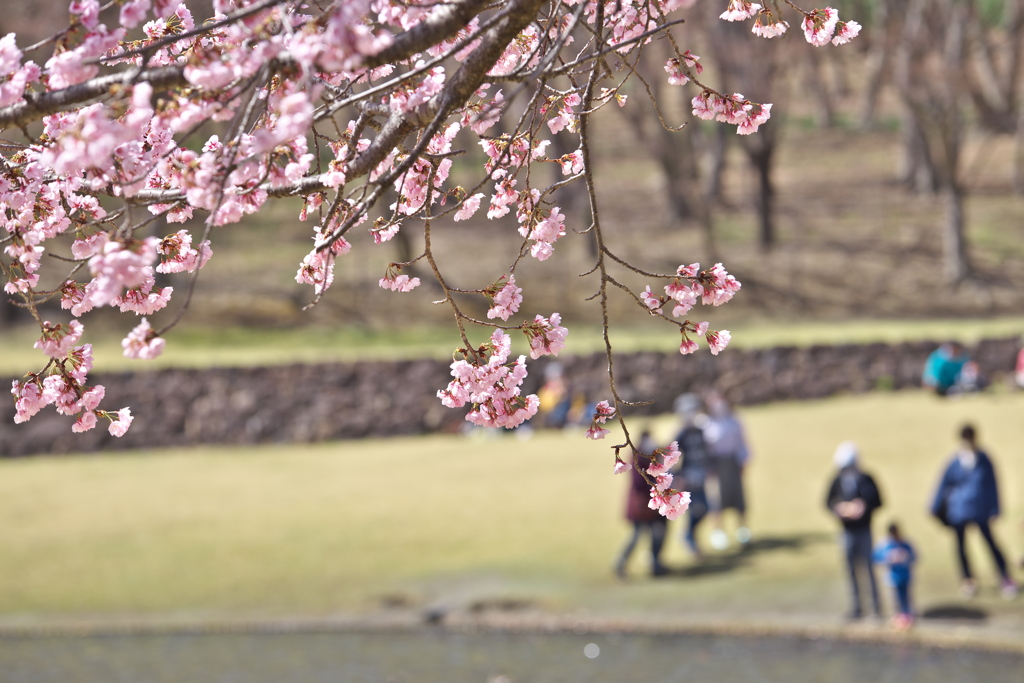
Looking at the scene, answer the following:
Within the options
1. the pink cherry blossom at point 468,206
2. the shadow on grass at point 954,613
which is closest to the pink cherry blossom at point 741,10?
the pink cherry blossom at point 468,206

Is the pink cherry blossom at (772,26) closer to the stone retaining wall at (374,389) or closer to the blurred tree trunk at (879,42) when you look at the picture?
the stone retaining wall at (374,389)

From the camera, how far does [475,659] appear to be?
33.1 ft

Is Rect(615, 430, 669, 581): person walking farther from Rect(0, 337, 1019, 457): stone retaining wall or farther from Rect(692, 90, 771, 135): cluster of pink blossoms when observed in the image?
Rect(0, 337, 1019, 457): stone retaining wall

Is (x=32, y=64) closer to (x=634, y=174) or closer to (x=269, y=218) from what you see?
(x=269, y=218)

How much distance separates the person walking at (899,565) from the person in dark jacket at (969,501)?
0.70 m

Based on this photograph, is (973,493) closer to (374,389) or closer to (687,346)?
(687,346)

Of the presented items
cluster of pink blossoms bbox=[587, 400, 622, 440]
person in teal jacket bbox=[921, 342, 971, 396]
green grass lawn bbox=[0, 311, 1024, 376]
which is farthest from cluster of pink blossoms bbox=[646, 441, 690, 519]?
green grass lawn bbox=[0, 311, 1024, 376]

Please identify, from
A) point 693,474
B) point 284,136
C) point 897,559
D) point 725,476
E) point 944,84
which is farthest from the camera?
point 944,84

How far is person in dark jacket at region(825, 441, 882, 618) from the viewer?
9.88 m

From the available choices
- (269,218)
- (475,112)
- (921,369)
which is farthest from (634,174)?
(475,112)

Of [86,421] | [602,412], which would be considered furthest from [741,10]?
[86,421]

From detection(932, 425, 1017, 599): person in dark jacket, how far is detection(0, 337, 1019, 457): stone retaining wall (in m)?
10.2

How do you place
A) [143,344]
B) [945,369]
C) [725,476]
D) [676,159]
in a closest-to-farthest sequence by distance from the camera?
[143,344] → [725,476] → [945,369] → [676,159]

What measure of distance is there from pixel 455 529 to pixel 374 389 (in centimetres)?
743
